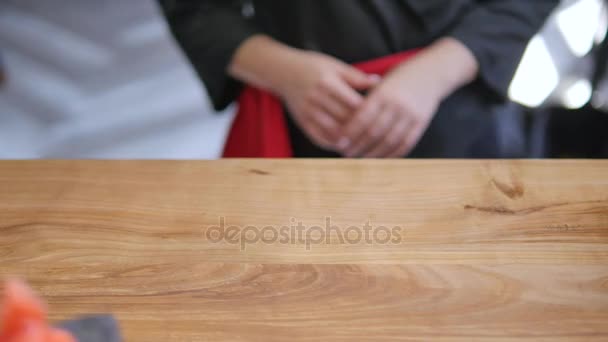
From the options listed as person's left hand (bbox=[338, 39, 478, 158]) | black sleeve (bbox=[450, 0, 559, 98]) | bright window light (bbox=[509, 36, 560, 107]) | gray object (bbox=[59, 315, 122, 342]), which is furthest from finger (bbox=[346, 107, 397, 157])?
bright window light (bbox=[509, 36, 560, 107])

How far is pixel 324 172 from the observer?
45 cm

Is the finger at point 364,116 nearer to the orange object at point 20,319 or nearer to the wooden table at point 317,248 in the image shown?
the wooden table at point 317,248

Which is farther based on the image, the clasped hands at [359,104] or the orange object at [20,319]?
the clasped hands at [359,104]

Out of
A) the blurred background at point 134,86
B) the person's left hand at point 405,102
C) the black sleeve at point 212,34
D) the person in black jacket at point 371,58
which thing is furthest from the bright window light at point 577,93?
the black sleeve at point 212,34

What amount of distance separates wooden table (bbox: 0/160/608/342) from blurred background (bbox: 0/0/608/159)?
577 mm

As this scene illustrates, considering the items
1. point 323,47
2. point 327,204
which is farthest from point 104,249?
point 323,47

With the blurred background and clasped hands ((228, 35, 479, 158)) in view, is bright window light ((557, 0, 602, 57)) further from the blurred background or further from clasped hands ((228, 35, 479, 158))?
clasped hands ((228, 35, 479, 158))

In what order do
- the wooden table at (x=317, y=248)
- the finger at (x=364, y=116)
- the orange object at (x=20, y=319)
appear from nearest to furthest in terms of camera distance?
the orange object at (x=20, y=319) → the wooden table at (x=317, y=248) → the finger at (x=364, y=116)

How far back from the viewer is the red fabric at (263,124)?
63 cm

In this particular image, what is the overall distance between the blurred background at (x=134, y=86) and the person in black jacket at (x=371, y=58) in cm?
33

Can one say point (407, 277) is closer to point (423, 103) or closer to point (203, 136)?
point (423, 103)

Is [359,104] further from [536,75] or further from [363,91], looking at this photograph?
[536,75]

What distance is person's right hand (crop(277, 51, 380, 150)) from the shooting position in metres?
0.60

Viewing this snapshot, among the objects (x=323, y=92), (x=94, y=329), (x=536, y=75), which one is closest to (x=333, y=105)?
(x=323, y=92)
